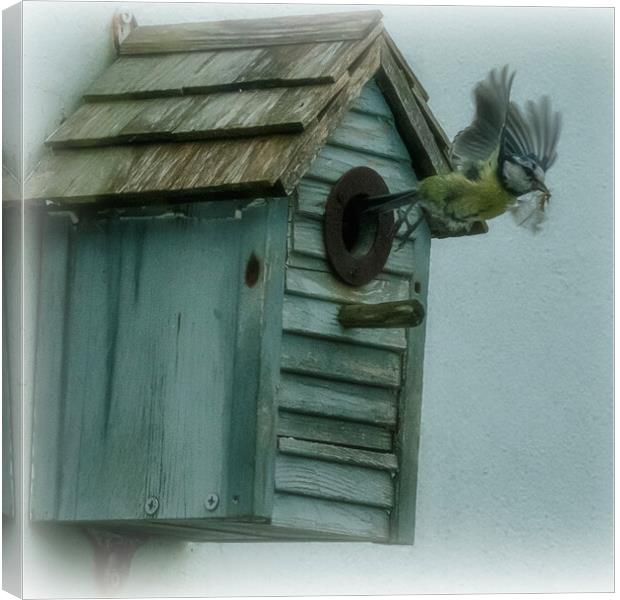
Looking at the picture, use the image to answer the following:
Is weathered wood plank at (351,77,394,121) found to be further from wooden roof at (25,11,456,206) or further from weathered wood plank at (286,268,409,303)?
weathered wood plank at (286,268,409,303)

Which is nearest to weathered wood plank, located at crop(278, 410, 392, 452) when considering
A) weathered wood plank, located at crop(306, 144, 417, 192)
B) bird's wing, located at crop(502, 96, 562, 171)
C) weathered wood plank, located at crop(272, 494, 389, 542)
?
weathered wood plank, located at crop(272, 494, 389, 542)

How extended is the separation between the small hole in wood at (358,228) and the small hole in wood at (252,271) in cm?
29

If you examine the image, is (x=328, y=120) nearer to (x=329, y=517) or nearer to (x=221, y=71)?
(x=221, y=71)

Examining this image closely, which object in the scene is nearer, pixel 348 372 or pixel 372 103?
pixel 348 372

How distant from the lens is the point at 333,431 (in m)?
3.34

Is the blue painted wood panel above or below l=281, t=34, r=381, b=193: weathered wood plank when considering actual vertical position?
below

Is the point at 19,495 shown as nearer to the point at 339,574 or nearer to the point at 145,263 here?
the point at 145,263

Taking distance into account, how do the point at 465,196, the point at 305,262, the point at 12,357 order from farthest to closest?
1. the point at 465,196
2. the point at 12,357
3. the point at 305,262

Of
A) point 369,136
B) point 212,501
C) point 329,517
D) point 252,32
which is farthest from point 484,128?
point 212,501

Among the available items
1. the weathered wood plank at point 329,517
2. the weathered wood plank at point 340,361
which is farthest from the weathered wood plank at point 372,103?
the weathered wood plank at point 329,517

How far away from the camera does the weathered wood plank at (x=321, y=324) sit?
10.6 ft

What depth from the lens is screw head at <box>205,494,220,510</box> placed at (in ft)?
10.4

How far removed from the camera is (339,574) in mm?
4184

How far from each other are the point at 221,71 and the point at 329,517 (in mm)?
798
